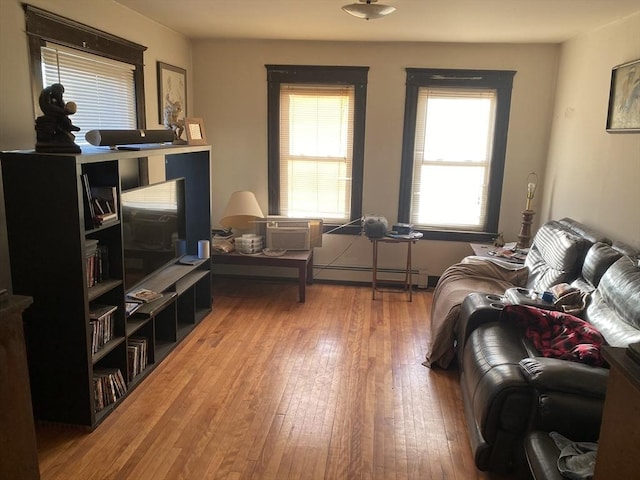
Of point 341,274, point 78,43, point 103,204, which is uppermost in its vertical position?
point 78,43

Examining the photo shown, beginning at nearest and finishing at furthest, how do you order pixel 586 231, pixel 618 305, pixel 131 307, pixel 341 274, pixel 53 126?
pixel 53 126
pixel 618 305
pixel 131 307
pixel 586 231
pixel 341 274

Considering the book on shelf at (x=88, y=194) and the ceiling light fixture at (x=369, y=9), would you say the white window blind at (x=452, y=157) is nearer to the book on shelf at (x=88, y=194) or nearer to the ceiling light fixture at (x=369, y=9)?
the ceiling light fixture at (x=369, y=9)

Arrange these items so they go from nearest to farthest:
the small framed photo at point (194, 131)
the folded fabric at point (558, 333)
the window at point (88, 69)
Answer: the folded fabric at point (558, 333) < the window at point (88, 69) < the small framed photo at point (194, 131)

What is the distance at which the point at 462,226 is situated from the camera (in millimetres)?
4961

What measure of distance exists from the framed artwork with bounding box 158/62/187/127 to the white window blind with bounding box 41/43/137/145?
1.11 ft

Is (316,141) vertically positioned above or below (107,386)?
above

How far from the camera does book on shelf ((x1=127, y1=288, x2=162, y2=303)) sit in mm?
3113

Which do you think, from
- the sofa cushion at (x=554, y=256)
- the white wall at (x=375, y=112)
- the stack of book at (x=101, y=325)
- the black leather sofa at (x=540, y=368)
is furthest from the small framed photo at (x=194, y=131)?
the sofa cushion at (x=554, y=256)

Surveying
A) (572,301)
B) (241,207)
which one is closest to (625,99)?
(572,301)

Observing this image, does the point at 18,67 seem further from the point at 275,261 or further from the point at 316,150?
the point at 316,150

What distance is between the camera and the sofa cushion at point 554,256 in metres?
3.19

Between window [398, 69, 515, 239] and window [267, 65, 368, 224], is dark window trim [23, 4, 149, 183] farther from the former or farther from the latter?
window [398, 69, 515, 239]

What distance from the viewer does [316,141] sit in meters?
4.88

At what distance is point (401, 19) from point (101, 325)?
2.89 m
